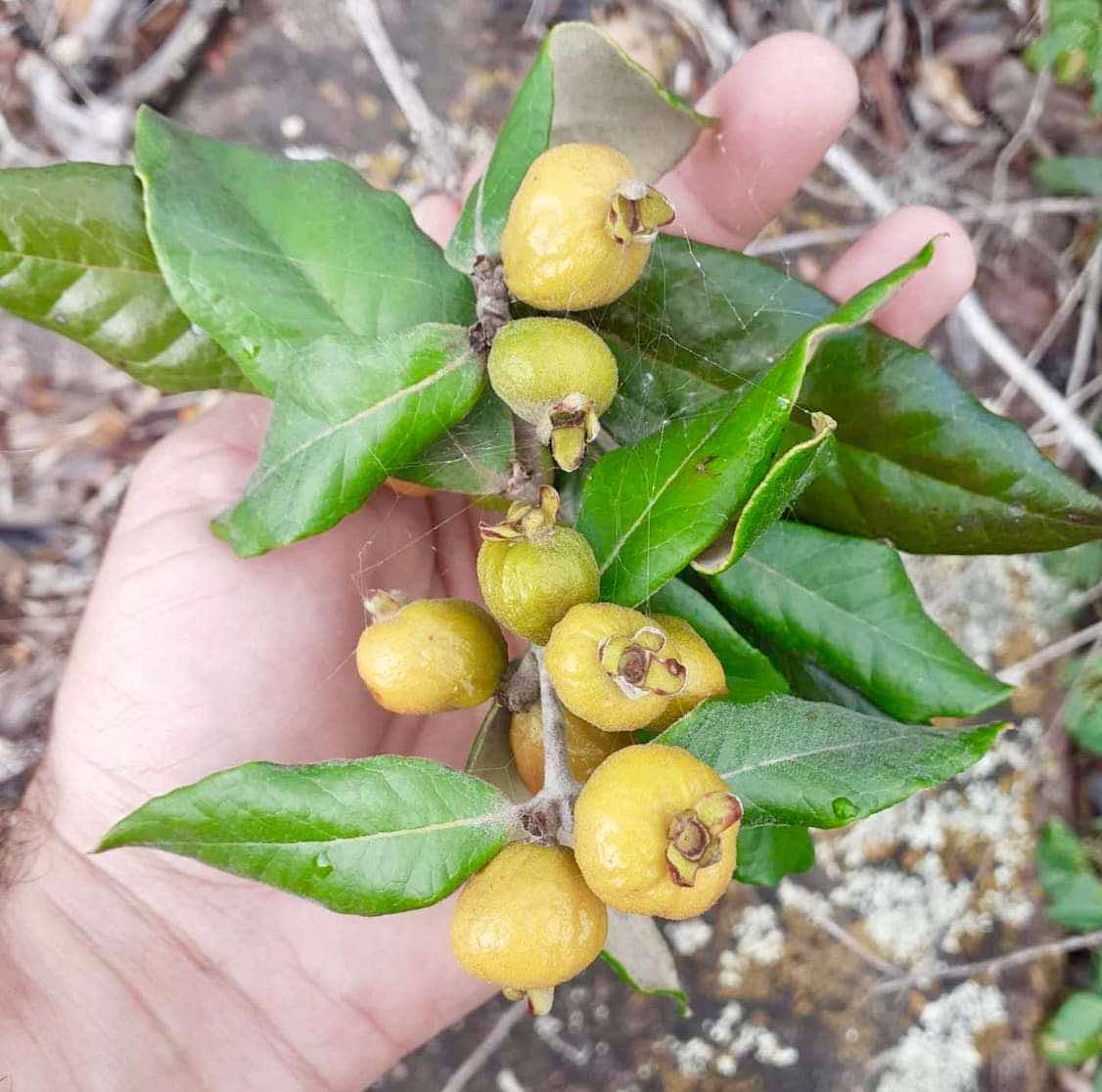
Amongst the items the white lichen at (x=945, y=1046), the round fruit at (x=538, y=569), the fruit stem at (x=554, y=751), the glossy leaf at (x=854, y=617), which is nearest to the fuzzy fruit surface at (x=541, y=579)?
the round fruit at (x=538, y=569)

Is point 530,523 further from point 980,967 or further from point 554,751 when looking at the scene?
point 980,967

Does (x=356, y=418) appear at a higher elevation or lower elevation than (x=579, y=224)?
lower

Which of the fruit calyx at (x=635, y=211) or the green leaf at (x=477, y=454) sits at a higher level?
the fruit calyx at (x=635, y=211)

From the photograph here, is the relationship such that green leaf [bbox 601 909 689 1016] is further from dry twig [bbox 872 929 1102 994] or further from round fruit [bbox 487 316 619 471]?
dry twig [bbox 872 929 1102 994]

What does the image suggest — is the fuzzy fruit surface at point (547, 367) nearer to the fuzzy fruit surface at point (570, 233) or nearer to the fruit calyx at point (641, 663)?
the fuzzy fruit surface at point (570, 233)

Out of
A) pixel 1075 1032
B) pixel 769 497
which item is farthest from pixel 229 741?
pixel 1075 1032

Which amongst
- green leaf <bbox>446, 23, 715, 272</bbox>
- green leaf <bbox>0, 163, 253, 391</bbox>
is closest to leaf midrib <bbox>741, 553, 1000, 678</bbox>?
green leaf <bbox>446, 23, 715, 272</bbox>

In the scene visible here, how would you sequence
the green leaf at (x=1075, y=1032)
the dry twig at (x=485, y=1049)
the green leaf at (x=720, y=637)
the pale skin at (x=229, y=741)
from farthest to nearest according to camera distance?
the green leaf at (x=1075, y=1032)
the dry twig at (x=485, y=1049)
the pale skin at (x=229, y=741)
the green leaf at (x=720, y=637)
